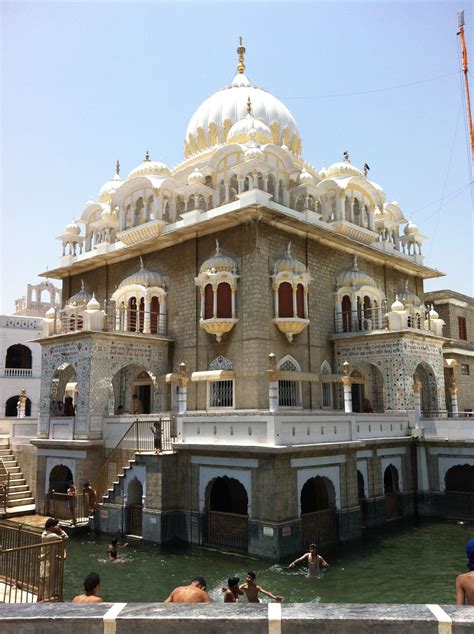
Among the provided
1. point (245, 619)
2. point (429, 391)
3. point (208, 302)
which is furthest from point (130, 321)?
point (245, 619)

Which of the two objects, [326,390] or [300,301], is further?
[326,390]

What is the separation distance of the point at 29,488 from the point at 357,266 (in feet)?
52.1

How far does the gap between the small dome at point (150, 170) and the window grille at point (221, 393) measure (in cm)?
1044

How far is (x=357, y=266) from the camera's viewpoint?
2517 cm

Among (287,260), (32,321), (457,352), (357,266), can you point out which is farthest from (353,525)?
(32,321)

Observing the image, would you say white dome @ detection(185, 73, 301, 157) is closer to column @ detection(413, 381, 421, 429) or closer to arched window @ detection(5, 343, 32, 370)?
column @ detection(413, 381, 421, 429)

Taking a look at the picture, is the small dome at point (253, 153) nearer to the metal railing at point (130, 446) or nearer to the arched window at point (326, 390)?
the arched window at point (326, 390)

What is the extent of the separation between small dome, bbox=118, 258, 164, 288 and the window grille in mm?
4926

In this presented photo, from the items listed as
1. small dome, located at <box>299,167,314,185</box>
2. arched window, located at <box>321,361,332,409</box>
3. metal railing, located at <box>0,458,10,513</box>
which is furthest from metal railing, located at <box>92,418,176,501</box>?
small dome, located at <box>299,167,314,185</box>

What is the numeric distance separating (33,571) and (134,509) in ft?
28.5

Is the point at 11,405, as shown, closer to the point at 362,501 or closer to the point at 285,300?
the point at 285,300

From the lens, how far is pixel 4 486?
20.5 meters

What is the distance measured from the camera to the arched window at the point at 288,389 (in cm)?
2103

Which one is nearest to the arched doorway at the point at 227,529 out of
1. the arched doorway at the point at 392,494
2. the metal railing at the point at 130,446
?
the metal railing at the point at 130,446
